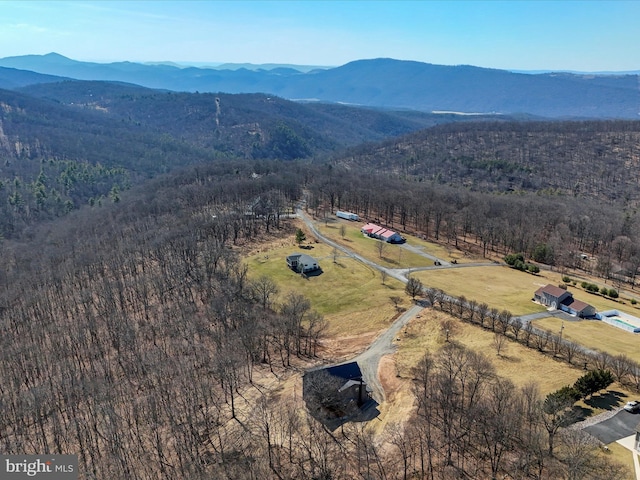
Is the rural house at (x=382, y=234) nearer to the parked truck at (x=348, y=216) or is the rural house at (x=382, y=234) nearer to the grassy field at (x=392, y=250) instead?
the grassy field at (x=392, y=250)

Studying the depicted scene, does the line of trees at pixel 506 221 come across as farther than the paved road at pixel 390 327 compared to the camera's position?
Yes

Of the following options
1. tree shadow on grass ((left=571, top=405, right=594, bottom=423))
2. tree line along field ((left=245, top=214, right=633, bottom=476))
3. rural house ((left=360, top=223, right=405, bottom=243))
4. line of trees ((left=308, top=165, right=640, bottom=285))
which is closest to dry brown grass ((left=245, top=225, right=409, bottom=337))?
tree line along field ((left=245, top=214, right=633, bottom=476))

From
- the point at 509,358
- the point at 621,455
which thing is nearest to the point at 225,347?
the point at 509,358

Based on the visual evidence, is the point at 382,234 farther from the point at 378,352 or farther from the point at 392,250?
the point at 378,352

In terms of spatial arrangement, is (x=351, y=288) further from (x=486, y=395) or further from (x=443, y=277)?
(x=486, y=395)

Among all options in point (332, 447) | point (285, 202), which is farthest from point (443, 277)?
point (285, 202)

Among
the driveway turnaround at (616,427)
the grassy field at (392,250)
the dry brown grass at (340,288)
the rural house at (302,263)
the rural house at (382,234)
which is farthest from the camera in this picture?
the rural house at (382,234)

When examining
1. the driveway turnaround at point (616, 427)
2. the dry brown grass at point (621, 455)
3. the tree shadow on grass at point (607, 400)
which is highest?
Answer: the dry brown grass at point (621, 455)

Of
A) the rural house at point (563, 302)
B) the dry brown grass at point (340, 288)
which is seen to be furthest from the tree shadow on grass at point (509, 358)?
the rural house at point (563, 302)
